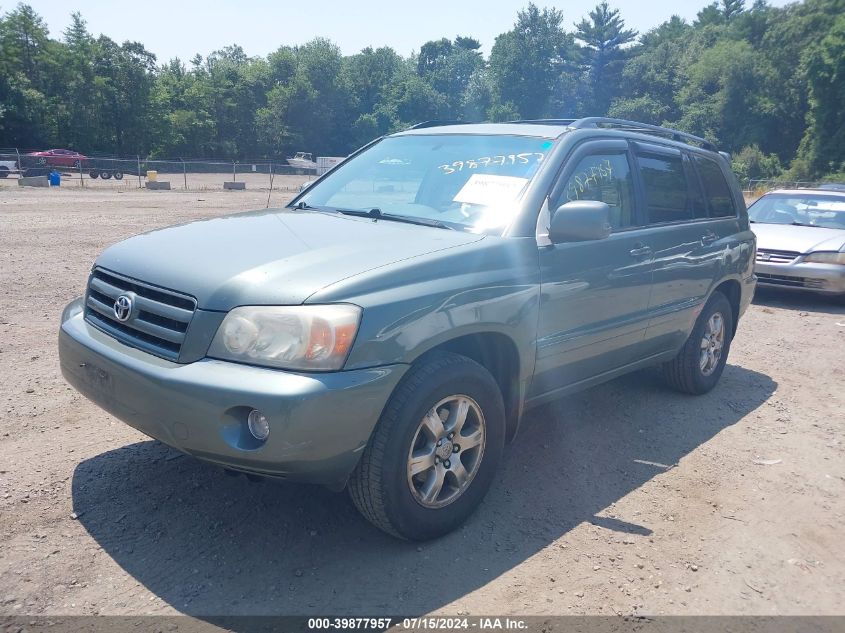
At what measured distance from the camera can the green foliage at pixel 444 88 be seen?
182 ft

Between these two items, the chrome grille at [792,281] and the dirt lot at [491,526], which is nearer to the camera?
the dirt lot at [491,526]

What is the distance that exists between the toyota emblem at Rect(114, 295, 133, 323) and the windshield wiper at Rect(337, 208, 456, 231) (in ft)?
4.67

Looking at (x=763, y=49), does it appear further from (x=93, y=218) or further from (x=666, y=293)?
(x=666, y=293)

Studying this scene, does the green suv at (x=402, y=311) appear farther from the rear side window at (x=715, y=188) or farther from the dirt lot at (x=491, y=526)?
the rear side window at (x=715, y=188)

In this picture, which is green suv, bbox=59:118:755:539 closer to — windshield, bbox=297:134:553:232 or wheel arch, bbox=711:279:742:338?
windshield, bbox=297:134:553:232

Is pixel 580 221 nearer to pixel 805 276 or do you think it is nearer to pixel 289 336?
pixel 289 336

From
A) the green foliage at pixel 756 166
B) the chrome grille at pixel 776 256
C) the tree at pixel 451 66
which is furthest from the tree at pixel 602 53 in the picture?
the chrome grille at pixel 776 256

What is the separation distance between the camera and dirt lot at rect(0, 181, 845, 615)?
2926mm

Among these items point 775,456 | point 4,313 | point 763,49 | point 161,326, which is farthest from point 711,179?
point 763,49

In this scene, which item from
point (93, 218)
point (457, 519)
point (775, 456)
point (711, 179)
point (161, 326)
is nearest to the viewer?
point (161, 326)

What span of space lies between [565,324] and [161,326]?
6.84ft

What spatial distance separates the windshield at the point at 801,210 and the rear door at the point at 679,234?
603 centimetres

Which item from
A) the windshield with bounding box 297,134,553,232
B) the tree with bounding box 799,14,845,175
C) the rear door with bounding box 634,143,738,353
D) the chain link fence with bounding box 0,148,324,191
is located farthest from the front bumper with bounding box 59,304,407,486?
the tree with bounding box 799,14,845,175

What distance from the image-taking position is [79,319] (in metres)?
3.54
